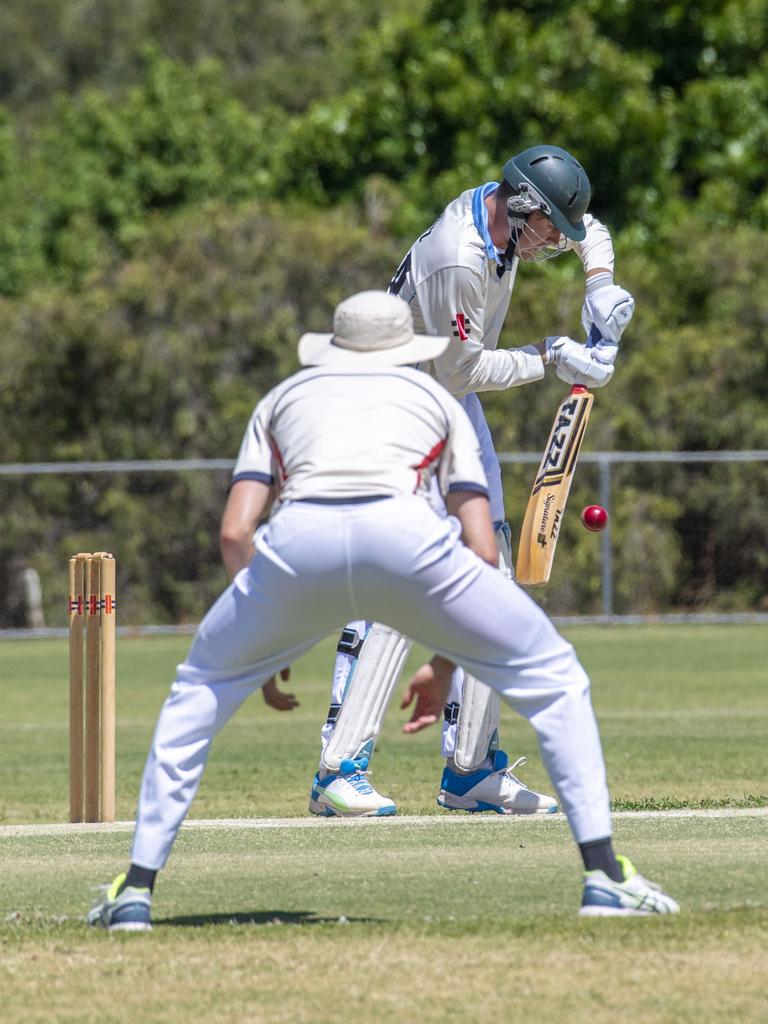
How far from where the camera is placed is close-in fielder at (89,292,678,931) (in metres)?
5.39

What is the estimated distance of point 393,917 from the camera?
5.88 m

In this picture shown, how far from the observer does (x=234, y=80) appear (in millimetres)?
53219

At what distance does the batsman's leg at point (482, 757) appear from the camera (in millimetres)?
8586

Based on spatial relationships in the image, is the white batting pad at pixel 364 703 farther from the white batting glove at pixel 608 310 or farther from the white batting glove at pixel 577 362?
the white batting glove at pixel 608 310

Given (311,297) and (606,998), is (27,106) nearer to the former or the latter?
(311,297)

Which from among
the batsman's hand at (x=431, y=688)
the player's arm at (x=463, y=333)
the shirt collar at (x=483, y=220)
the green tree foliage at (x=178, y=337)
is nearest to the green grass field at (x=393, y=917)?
the batsman's hand at (x=431, y=688)

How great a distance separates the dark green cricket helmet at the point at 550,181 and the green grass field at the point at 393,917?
8.50 ft

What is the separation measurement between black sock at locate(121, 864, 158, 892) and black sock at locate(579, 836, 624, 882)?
1255mm

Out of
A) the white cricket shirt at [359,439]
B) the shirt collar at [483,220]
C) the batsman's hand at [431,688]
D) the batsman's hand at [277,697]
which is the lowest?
the batsman's hand at [277,697]

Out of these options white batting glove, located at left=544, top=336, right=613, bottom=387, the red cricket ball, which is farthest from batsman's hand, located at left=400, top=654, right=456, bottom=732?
the red cricket ball

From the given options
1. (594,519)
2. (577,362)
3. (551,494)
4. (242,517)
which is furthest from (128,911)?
(594,519)

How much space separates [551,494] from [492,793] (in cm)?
139

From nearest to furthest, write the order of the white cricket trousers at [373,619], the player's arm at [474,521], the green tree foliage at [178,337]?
the white cricket trousers at [373,619] → the player's arm at [474,521] → the green tree foliage at [178,337]

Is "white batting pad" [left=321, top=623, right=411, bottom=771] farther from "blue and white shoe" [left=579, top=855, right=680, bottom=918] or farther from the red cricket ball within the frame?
"blue and white shoe" [left=579, top=855, right=680, bottom=918]
